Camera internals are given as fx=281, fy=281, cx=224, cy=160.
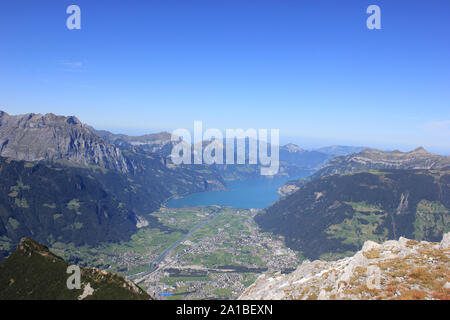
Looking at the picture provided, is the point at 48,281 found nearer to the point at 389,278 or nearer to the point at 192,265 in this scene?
the point at 389,278

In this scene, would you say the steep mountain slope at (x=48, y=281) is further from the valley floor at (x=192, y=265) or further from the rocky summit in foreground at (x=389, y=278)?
the valley floor at (x=192, y=265)

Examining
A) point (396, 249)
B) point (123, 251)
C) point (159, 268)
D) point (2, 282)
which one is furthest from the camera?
point (123, 251)

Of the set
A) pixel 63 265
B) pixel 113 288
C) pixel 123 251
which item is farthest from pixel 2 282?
pixel 123 251

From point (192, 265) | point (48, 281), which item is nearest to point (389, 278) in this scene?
point (48, 281)

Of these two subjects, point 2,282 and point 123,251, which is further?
point 123,251

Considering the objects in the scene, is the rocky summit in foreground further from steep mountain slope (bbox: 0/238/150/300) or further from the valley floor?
the valley floor
